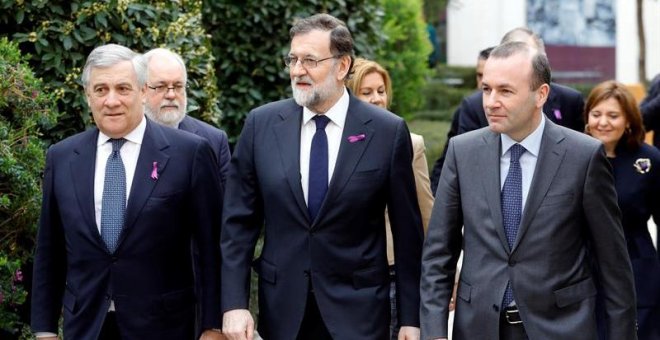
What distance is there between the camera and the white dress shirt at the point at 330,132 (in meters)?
5.46

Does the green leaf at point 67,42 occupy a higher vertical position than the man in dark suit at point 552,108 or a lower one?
higher

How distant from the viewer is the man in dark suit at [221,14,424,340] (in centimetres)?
538

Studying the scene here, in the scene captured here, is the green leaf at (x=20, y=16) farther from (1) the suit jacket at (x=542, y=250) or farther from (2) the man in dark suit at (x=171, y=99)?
(1) the suit jacket at (x=542, y=250)

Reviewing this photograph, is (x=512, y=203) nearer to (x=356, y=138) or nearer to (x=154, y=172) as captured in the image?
(x=356, y=138)

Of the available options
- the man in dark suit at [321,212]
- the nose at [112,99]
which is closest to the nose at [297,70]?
the man in dark suit at [321,212]

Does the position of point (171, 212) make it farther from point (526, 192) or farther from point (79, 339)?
point (526, 192)

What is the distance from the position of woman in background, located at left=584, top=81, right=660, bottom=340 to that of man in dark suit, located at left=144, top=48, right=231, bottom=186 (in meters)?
2.32

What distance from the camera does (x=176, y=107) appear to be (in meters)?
6.91

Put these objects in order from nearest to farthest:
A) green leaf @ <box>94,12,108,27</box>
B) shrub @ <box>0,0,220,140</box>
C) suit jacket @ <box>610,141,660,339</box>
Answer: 1. shrub @ <box>0,0,220,140</box>
2. green leaf @ <box>94,12,108,27</box>
3. suit jacket @ <box>610,141,660,339</box>

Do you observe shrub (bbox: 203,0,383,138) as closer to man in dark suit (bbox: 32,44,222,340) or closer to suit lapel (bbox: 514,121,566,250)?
man in dark suit (bbox: 32,44,222,340)

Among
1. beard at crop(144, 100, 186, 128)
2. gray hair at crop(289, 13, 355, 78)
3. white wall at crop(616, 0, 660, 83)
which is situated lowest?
white wall at crop(616, 0, 660, 83)

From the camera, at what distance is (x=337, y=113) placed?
18.2ft

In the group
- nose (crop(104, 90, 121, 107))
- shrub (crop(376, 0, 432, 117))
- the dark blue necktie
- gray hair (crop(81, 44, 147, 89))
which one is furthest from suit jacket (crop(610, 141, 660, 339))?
shrub (crop(376, 0, 432, 117))

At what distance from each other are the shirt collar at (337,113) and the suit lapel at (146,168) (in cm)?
63
